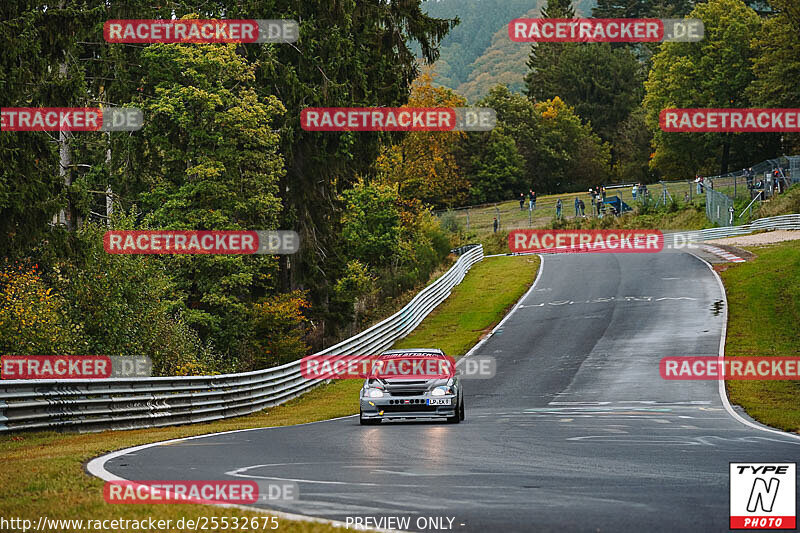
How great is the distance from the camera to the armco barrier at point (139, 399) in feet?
55.9

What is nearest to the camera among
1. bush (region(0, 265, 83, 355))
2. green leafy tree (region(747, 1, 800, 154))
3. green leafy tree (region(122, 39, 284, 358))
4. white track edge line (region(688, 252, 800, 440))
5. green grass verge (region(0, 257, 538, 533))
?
green grass verge (region(0, 257, 538, 533))

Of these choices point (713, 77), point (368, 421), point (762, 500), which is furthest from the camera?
point (713, 77)

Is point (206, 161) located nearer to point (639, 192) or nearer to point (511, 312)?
point (511, 312)

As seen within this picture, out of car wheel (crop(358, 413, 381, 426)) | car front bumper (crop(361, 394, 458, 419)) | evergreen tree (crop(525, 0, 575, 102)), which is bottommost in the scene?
car wheel (crop(358, 413, 381, 426))

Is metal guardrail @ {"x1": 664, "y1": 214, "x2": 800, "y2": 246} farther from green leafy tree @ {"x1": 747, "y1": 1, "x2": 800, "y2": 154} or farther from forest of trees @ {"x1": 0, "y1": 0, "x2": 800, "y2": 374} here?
green leafy tree @ {"x1": 747, "y1": 1, "x2": 800, "y2": 154}

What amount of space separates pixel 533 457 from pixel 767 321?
29167 mm

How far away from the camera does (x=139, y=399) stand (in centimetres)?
2045

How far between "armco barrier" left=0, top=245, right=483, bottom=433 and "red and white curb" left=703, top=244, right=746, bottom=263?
93.4 ft

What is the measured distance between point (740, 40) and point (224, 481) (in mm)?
96058

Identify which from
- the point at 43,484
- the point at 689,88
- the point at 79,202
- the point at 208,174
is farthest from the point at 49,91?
the point at 689,88

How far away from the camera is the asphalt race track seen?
25.6ft

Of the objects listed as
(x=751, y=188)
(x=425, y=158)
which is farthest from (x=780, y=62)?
(x=425, y=158)

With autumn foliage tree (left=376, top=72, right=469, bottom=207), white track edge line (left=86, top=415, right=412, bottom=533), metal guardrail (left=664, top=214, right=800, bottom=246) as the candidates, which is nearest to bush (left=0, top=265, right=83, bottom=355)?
white track edge line (left=86, top=415, right=412, bottom=533)

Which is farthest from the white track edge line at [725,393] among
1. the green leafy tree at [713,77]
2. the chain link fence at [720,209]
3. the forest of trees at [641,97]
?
the green leafy tree at [713,77]
